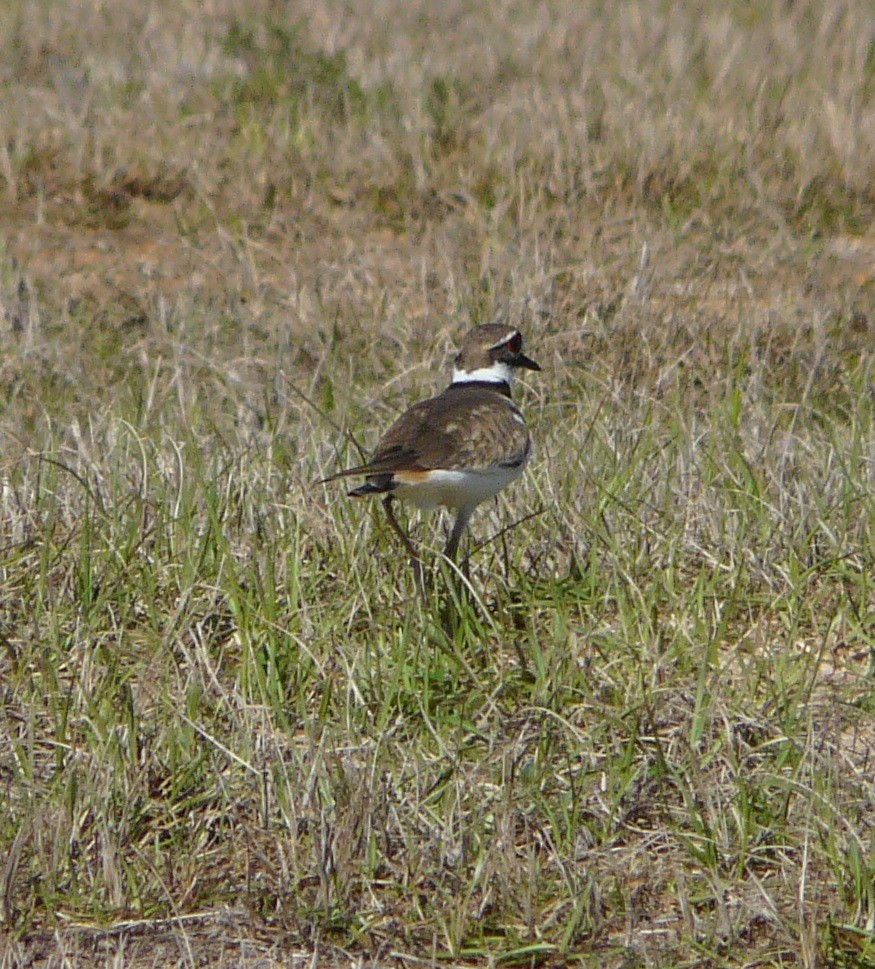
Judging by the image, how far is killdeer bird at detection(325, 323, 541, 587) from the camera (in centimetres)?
466

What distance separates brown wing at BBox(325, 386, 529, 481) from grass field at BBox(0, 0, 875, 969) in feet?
0.89

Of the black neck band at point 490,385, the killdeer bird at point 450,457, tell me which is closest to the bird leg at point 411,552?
the killdeer bird at point 450,457

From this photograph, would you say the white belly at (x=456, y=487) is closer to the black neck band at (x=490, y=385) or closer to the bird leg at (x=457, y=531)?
the bird leg at (x=457, y=531)

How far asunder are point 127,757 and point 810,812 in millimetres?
1543

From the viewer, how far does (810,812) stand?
3873 mm

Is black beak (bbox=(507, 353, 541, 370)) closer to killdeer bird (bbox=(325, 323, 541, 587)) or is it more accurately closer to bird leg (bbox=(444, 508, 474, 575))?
killdeer bird (bbox=(325, 323, 541, 587))

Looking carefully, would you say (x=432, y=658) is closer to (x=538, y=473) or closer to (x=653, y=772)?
(x=653, y=772)

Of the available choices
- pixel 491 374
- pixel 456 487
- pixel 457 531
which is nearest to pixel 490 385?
pixel 491 374

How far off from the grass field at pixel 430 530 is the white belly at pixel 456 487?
17cm

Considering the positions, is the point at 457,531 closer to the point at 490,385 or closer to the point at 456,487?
the point at 456,487

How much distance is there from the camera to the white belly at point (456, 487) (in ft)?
15.4

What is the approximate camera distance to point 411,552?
4801 mm

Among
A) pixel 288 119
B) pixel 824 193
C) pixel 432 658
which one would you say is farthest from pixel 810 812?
pixel 288 119

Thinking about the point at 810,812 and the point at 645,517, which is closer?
the point at 810,812
